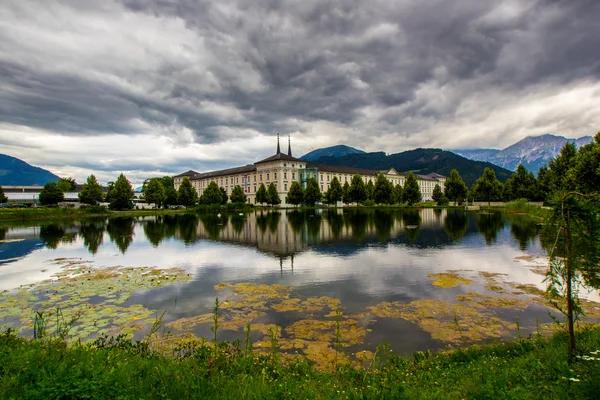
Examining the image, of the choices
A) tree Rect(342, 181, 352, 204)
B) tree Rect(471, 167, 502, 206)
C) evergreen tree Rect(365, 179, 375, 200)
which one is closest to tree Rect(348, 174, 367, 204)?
tree Rect(342, 181, 352, 204)

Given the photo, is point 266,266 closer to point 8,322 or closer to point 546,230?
point 8,322

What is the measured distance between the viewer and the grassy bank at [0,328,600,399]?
4.09 metres

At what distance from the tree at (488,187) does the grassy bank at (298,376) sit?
284 feet

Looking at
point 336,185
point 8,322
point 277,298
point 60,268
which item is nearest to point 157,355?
point 277,298

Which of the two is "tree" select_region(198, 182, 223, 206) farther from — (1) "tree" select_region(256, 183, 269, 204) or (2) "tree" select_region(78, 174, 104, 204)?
(2) "tree" select_region(78, 174, 104, 204)

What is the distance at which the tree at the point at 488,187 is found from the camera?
8172 cm

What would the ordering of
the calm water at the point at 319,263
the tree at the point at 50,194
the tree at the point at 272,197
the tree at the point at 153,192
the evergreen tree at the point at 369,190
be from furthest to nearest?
the tree at the point at 272,197 < the evergreen tree at the point at 369,190 < the tree at the point at 153,192 < the tree at the point at 50,194 < the calm water at the point at 319,263

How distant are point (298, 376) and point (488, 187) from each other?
298ft

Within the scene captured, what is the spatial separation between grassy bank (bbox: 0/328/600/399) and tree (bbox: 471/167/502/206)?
86.6 m

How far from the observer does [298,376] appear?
18.2 feet

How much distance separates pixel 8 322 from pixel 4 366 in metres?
Answer: 6.29

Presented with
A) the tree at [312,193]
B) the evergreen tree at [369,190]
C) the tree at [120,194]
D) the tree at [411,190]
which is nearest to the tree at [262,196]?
the tree at [312,193]

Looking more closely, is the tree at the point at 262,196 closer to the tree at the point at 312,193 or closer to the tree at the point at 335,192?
the tree at the point at 312,193

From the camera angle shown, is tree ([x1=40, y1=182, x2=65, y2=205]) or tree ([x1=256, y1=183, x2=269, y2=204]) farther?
tree ([x1=256, y1=183, x2=269, y2=204])
